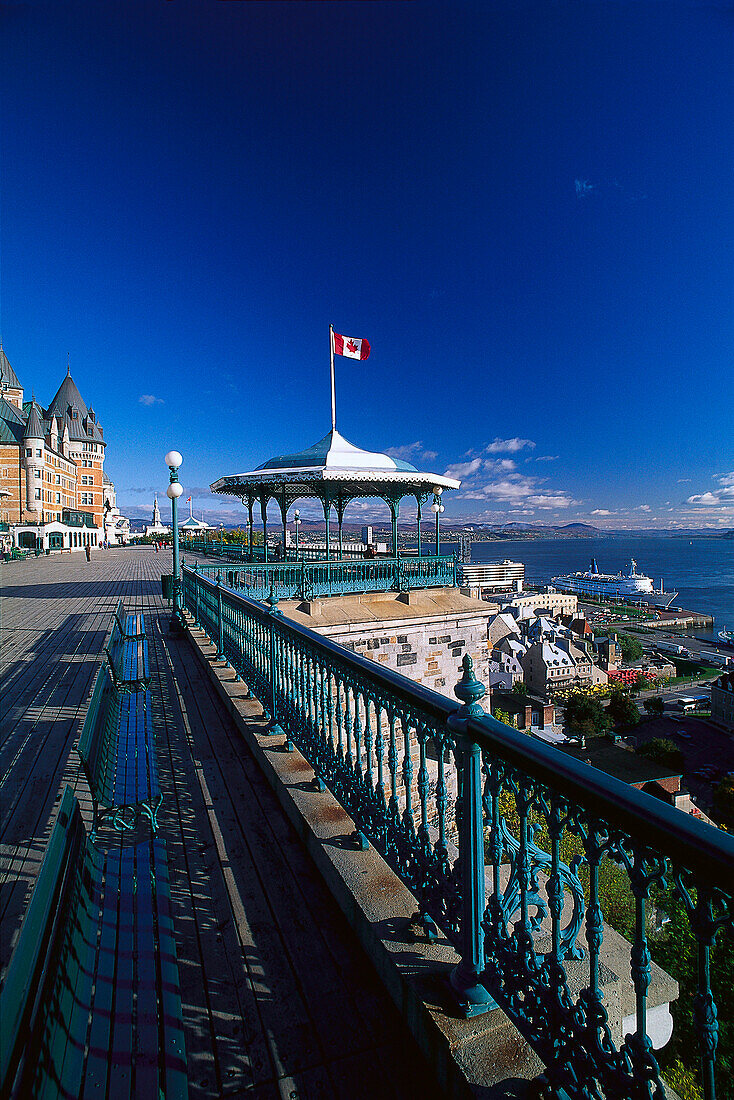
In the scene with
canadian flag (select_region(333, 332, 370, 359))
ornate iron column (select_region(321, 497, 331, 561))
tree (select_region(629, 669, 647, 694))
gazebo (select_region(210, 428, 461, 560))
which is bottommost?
tree (select_region(629, 669, 647, 694))

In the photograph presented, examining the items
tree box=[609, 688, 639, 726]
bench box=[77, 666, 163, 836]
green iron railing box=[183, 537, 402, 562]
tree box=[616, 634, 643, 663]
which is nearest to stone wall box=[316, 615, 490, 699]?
green iron railing box=[183, 537, 402, 562]

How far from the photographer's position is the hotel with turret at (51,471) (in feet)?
155

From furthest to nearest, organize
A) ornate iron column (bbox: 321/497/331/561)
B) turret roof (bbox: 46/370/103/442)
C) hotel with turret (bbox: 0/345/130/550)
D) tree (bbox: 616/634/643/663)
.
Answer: turret roof (bbox: 46/370/103/442) < tree (bbox: 616/634/643/663) < hotel with turret (bbox: 0/345/130/550) < ornate iron column (bbox: 321/497/331/561)

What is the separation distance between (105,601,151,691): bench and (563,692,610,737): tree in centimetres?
3778

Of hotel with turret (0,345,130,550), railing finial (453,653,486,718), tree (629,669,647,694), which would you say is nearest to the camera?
railing finial (453,653,486,718)

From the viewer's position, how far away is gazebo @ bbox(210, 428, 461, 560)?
11125mm

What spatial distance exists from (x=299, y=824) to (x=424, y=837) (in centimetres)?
129

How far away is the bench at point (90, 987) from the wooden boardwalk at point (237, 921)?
0.73 feet

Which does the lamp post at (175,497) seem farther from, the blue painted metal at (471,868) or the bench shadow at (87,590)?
the blue painted metal at (471,868)

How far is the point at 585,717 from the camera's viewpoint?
3950cm

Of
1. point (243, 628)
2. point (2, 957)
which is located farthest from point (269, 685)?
point (2, 957)

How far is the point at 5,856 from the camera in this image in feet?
10.2

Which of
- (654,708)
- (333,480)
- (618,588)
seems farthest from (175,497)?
(618,588)

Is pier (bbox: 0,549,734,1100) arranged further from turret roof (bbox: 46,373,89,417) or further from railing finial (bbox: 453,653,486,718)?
turret roof (bbox: 46,373,89,417)
